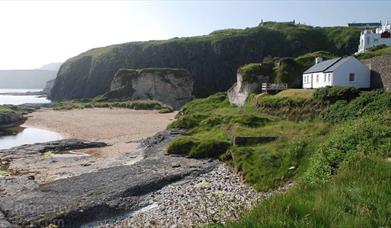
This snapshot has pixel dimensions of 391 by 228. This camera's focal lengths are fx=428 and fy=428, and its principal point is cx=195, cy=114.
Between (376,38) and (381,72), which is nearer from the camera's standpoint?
(381,72)

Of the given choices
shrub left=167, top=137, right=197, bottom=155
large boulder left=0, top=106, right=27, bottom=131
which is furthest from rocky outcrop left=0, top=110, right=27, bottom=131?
shrub left=167, top=137, right=197, bottom=155

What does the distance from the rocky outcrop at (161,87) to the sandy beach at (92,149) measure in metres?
36.9

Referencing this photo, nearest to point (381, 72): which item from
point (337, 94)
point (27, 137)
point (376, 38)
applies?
point (337, 94)

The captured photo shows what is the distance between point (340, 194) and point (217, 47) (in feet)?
417

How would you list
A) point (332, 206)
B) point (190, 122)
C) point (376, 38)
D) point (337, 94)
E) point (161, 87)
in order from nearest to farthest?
point (332, 206)
point (337, 94)
point (190, 122)
point (376, 38)
point (161, 87)

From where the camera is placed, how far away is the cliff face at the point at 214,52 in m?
127

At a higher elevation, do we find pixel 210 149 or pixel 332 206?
pixel 332 206

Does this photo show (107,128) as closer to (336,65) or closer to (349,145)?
(336,65)

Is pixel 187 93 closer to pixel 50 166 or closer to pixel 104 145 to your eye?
pixel 104 145

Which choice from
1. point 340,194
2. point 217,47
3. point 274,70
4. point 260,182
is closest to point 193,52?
point 217,47

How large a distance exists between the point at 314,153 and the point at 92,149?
26497 millimetres

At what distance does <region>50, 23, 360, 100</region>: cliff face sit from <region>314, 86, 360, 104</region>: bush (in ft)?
289

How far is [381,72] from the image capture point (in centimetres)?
3331

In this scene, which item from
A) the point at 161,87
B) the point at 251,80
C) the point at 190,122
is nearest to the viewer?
the point at 190,122
